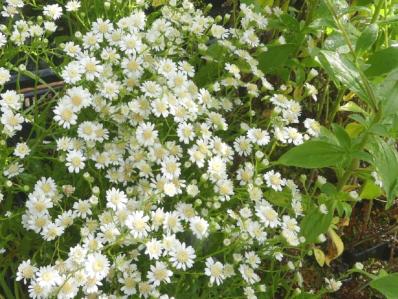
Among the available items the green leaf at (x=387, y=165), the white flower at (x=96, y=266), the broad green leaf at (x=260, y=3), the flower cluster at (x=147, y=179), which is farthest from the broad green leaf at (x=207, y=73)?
the white flower at (x=96, y=266)

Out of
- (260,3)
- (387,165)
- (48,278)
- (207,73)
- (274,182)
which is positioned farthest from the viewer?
(260,3)

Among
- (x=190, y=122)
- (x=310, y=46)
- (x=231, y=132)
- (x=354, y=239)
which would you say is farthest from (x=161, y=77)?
(x=354, y=239)

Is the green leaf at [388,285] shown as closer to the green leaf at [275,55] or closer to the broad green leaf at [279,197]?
the broad green leaf at [279,197]

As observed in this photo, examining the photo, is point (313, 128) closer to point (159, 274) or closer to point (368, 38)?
point (368, 38)

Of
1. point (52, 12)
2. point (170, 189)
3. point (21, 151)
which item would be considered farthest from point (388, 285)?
point (52, 12)

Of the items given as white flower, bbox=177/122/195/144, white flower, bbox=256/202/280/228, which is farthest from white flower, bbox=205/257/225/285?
white flower, bbox=177/122/195/144

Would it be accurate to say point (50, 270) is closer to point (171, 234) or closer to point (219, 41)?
point (171, 234)
